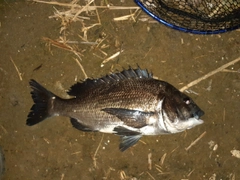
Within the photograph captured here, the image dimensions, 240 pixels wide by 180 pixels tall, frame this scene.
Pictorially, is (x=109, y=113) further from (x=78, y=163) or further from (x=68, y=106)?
(x=78, y=163)

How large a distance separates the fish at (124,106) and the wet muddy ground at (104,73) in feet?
1.07

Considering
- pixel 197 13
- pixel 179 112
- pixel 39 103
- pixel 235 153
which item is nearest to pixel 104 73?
pixel 39 103

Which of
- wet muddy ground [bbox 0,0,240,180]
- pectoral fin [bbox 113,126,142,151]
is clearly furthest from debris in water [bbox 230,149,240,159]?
pectoral fin [bbox 113,126,142,151]

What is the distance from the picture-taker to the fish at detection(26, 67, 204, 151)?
128 inches

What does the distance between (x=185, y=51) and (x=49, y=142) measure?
2.04 metres

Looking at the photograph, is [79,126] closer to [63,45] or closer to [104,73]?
[104,73]

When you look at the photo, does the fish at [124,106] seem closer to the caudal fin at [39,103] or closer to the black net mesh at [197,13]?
the caudal fin at [39,103]

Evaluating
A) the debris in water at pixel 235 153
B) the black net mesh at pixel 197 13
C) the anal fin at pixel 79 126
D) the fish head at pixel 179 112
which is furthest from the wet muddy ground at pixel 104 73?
the fish head at pixel 179 112

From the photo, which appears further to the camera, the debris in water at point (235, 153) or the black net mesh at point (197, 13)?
the debris in water at point (235, 153)

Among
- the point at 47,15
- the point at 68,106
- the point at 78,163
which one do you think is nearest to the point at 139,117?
the point at 68,106

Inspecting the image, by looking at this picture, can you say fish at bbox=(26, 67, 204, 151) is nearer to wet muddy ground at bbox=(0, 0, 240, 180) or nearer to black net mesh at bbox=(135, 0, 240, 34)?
wet muddy ground at bbox=(0, 0, 240, 180)

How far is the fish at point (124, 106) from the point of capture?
3264mm

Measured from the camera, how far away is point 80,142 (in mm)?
3809

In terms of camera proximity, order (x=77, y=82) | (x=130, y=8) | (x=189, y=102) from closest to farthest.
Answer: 1. (x=189, y=102)
2. (x=77, y=82)
3. (x=130, y=8)
